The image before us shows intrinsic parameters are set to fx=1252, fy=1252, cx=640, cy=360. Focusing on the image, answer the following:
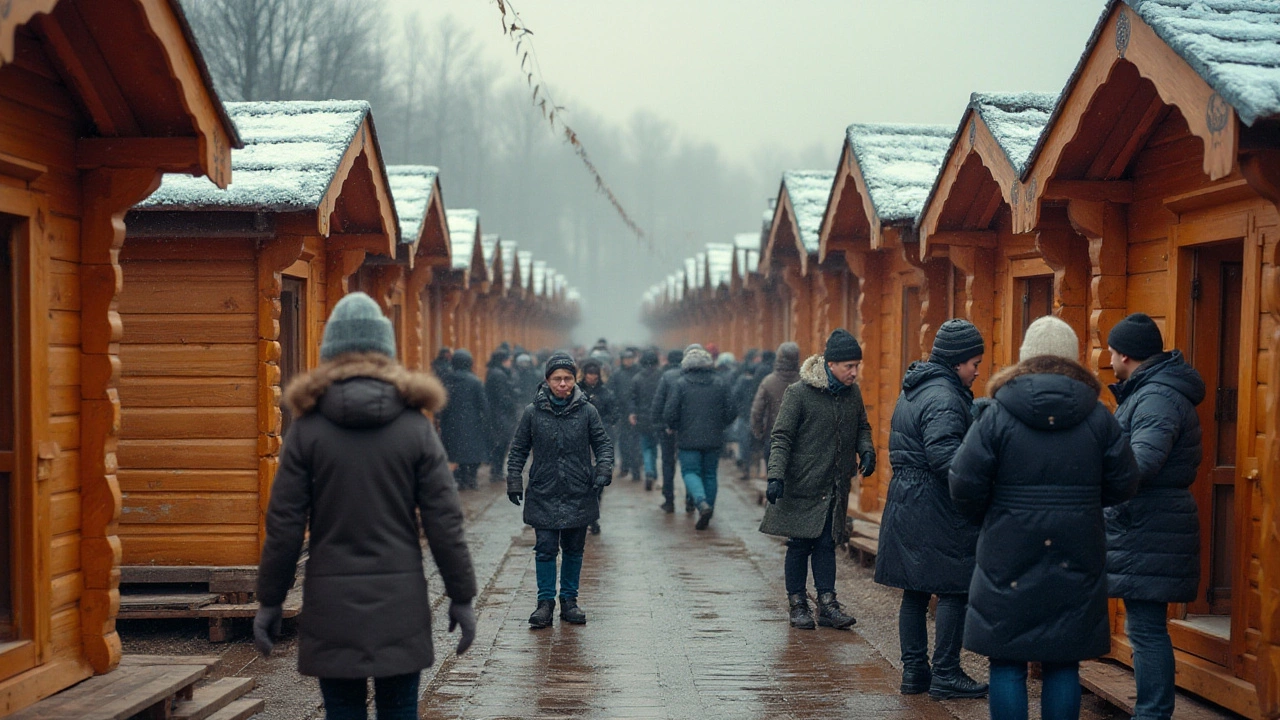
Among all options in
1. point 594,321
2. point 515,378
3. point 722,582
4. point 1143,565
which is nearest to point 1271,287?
point 1143,565

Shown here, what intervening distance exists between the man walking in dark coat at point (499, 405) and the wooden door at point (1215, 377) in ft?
37.1

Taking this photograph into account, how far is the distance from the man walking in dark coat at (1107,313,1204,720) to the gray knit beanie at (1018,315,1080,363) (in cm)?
49

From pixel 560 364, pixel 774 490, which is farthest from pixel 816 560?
pixel 560 364

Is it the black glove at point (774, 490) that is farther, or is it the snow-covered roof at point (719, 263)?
the snow-covered roof at point (719, 263)

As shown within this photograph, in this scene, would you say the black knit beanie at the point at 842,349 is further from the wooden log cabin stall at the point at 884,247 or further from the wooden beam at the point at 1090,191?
the wooden log cabin stall at the point at 884,247

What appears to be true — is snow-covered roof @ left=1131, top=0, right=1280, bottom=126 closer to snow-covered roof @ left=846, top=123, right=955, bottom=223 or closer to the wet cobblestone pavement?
the wet cobblestone pavement

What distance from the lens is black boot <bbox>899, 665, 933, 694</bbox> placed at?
20.8 ft

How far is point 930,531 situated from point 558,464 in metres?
2.66

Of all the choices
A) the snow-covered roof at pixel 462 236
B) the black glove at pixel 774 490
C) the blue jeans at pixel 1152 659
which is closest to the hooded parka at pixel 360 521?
the blue jeans at pixel 1152 659

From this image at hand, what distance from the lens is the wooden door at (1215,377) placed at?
597cm

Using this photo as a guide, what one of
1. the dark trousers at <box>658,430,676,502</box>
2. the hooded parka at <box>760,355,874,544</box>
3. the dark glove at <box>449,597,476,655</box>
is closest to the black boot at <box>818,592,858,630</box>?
the hooded parka at <box>760,355,874,544</box>

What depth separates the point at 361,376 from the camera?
4.11 m

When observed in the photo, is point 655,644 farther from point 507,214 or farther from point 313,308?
point 507,214

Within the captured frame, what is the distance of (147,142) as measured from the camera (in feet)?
17.8
